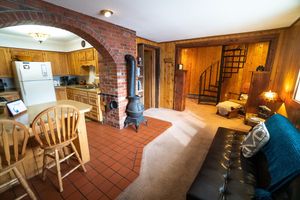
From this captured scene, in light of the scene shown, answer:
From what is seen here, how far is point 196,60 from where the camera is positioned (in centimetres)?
648

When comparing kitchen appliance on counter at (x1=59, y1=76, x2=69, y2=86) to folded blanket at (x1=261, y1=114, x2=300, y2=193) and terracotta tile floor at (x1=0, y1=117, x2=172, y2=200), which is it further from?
folded blanket at (x1=261, y1=114, x2=300, y2=193)

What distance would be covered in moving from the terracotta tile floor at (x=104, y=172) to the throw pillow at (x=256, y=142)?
1.41 metres

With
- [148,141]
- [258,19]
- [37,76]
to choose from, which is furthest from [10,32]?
[258,19]

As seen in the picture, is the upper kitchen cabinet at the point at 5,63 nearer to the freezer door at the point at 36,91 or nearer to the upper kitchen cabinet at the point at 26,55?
the upper kitchen cabinet at the point at 26,55

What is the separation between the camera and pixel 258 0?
1.72 metres

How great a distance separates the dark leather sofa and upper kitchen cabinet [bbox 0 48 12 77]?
16.9 feet

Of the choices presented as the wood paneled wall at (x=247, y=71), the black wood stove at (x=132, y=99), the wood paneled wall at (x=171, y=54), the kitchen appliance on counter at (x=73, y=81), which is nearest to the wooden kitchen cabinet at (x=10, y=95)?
the kitchen appliance on counter at (x=73, y=81)

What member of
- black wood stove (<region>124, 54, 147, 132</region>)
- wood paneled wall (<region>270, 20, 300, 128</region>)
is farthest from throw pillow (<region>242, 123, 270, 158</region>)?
black wood stove (<region>124, 54, 147, 132</region>)

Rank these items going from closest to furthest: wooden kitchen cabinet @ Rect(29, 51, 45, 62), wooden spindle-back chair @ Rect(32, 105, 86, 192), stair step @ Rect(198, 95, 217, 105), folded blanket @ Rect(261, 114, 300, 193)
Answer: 1. folded blanket @ Rect(261, 114, 300, 193)
2. wooden spindle-back chair @ Rect(32, 105, 86, 192)
3. wooden kitchen cabinet @ Rect(29, 51, 45, 62)
4. stair step @ Rect(198, 95, 217, 105)

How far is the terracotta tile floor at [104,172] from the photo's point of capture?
1.52 metres

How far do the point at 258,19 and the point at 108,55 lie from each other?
9.52 feet

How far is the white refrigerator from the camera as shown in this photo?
323 centimetres

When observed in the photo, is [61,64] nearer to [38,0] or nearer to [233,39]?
[38,0]

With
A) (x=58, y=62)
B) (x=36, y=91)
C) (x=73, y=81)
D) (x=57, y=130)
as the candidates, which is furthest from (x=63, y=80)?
(x=57, y=130)
